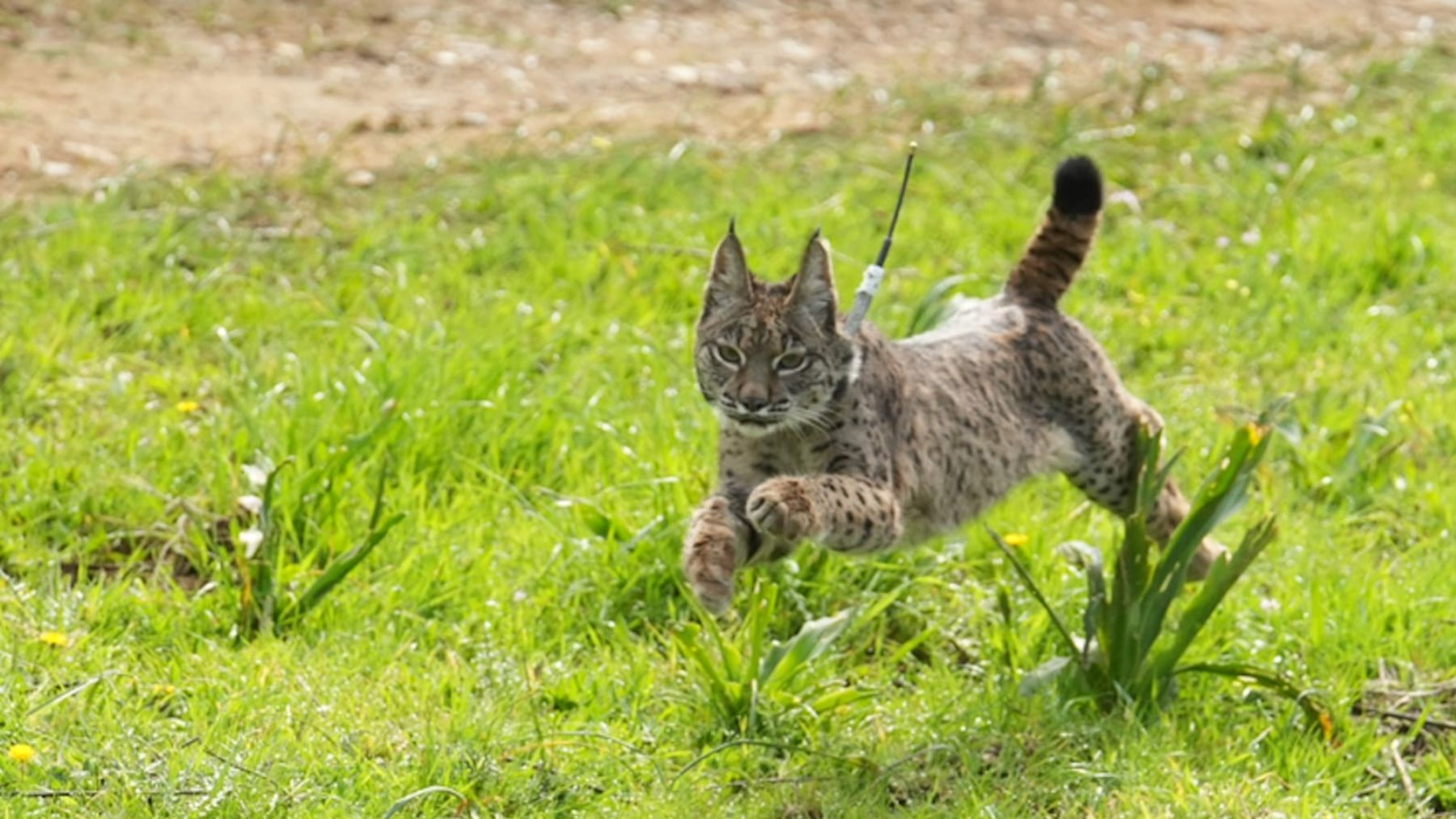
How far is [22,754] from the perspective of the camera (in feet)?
14.4

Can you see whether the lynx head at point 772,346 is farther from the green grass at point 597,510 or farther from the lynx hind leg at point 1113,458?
the lynx hind leg at point 1113,458

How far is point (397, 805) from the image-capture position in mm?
4344

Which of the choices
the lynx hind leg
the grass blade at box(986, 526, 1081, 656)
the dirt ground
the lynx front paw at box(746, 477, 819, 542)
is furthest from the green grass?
the lynx front paw at box(746, 477, 819, 542)

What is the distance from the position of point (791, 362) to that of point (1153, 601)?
1232 millimetres

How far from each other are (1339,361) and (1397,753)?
2.52m

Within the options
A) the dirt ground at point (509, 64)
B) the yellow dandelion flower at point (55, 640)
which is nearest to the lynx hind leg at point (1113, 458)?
the yellow dandelion flower at point (55, 640)

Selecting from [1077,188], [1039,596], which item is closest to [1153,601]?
[1039,596]

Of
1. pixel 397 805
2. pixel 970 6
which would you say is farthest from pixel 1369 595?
pixel 970 6

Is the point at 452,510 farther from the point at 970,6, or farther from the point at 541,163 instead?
the point at 970,6

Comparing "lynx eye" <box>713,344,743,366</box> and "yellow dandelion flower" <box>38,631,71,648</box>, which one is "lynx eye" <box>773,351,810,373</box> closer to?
"lynx eye" <box>713,344,743,366</box>

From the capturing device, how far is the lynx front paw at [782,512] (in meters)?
4.09

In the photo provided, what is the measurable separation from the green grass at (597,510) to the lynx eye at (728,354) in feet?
2.38

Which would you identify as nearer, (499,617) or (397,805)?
(397,805)

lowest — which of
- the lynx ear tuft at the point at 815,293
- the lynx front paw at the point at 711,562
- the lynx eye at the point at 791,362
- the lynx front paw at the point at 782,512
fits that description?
the lynx front paw at the point at 711,562
